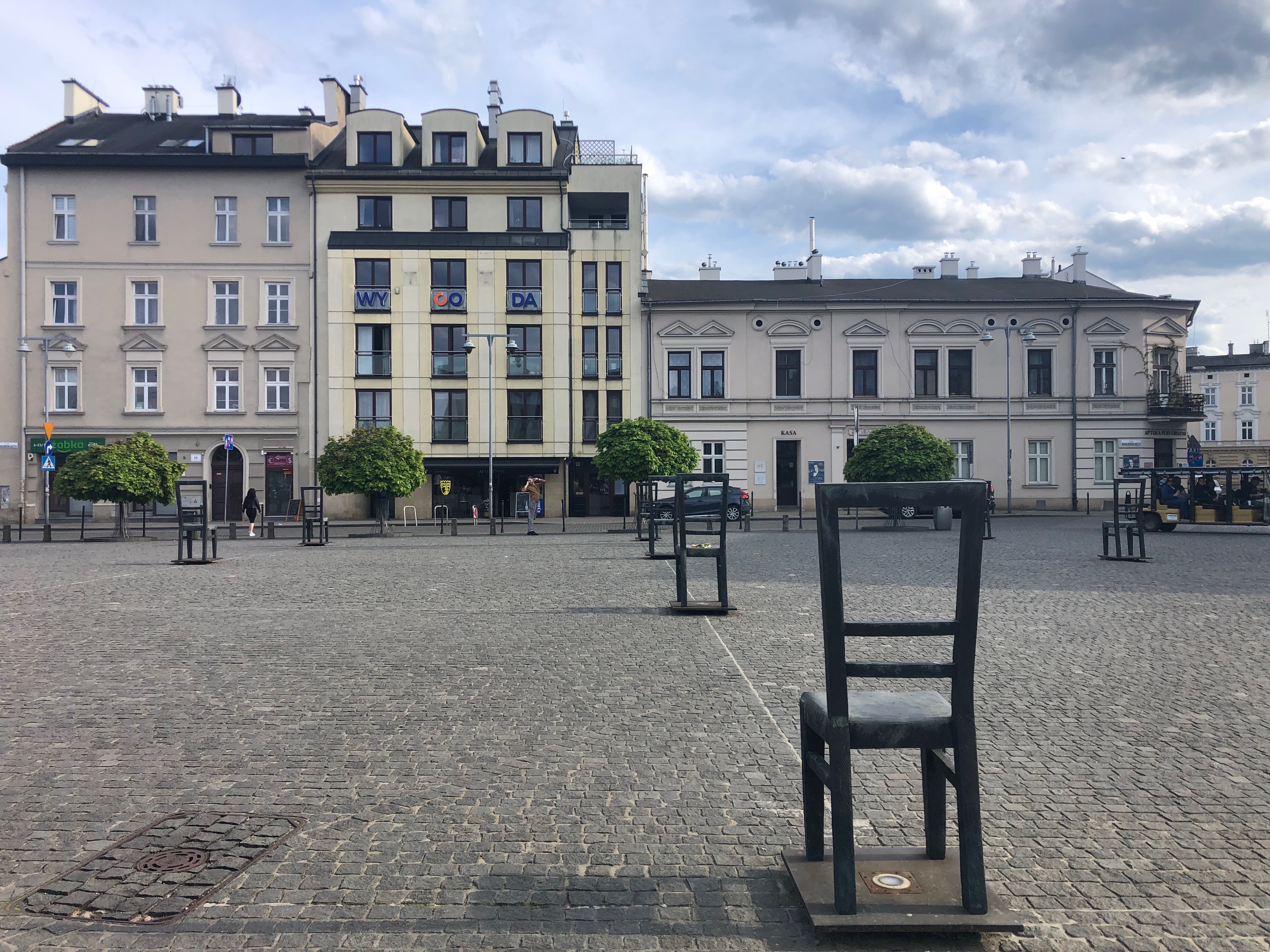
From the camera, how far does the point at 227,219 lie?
43406mm

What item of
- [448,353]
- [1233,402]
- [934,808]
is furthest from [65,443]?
[1233,402]

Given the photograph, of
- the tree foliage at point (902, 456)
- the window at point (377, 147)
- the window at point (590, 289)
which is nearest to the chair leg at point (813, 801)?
the tree foliage at point (902, 456)

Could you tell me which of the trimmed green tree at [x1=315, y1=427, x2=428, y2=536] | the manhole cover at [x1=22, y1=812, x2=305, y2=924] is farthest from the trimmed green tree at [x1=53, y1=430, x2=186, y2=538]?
the manhole cover at [x1=22, y1=812, x2=305, y2=924]

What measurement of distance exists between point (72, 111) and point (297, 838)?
5391cm

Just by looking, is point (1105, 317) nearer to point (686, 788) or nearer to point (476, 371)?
point (476, 371)

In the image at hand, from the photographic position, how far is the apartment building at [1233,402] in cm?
7706

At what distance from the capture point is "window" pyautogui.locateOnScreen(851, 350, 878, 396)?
4541 centimetres

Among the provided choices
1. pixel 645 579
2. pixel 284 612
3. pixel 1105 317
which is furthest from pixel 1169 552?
pixel 1105 317

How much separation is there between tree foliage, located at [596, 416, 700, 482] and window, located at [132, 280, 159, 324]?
2206 cm

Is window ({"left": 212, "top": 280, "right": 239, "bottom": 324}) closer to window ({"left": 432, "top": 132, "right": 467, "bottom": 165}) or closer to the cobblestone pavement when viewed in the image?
window ({"left": 432, "top": 132, "right": 467, "bottom": 165})

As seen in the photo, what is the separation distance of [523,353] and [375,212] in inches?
378

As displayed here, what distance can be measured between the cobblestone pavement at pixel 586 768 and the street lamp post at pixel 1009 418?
1254 inches

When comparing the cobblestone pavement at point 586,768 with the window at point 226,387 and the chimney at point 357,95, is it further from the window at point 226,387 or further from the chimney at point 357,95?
the chimney at point 357,95

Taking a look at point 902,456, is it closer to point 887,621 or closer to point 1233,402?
point 887,621
